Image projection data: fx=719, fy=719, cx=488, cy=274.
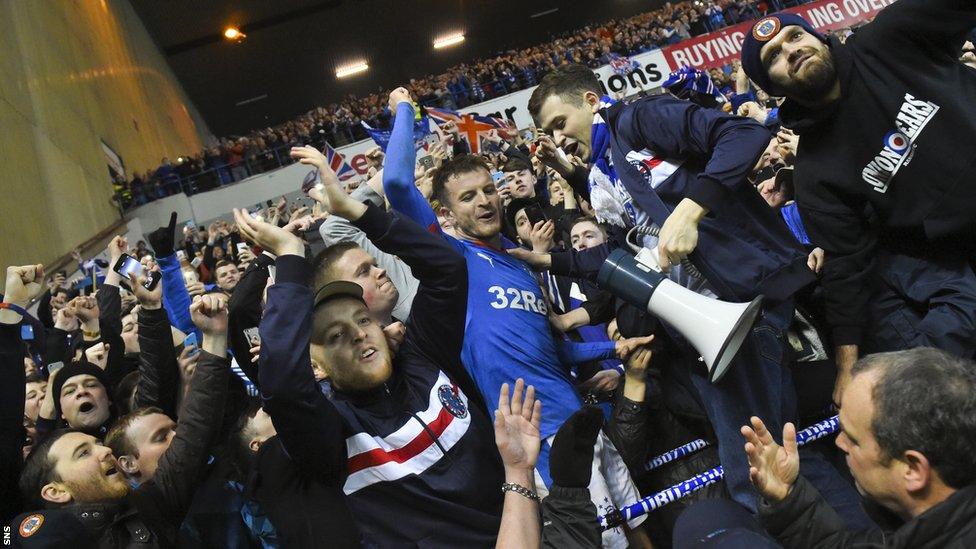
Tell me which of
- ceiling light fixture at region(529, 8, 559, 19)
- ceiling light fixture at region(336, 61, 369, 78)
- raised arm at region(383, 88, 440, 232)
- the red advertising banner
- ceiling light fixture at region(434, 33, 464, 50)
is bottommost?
raised arm at region(383, 88, 440, 232)

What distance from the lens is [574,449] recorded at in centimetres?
176

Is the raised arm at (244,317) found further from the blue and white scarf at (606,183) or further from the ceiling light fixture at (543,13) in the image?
the ceiling light fixture at (543,13)

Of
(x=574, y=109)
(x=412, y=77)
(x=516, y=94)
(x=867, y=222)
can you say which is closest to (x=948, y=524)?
(x=867, y=222)

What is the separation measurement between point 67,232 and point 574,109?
11.4 m

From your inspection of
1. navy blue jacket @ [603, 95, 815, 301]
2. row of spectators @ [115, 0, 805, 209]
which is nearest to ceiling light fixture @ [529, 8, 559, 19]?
row of spectators @ [115, 0, 805, 209]

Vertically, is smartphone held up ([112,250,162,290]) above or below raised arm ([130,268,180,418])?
above

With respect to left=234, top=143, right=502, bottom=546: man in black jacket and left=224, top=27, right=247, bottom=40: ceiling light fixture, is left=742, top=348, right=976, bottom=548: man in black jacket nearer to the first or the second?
left=234, top=143, right=502, bottom=546: man in black jacket

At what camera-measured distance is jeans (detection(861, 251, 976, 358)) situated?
7.41 ft

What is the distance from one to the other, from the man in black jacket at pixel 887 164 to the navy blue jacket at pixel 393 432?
125 cm

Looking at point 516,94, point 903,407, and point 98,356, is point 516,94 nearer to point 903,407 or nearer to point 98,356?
point 98,356

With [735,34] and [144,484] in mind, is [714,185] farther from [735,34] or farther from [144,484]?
[735,34]

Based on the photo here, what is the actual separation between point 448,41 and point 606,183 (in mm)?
25742

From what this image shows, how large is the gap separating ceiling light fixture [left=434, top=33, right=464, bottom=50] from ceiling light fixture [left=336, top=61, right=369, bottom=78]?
2.80 m

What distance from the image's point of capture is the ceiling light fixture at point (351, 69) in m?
26.8
